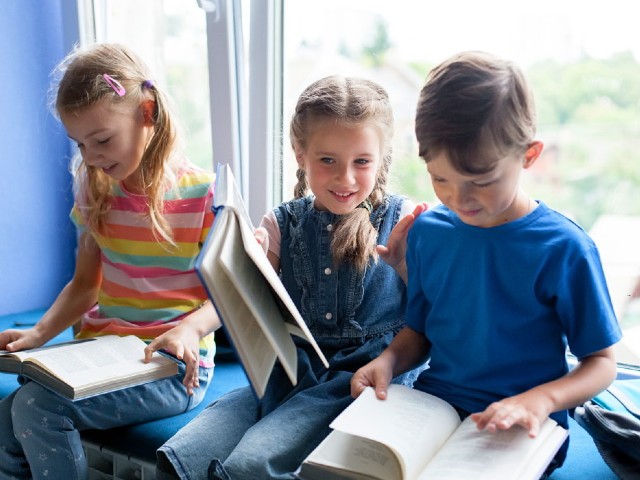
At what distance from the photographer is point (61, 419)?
1343mm

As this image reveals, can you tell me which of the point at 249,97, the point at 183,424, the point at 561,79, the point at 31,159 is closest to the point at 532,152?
the point at 561,79

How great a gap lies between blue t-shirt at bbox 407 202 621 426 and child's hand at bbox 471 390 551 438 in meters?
0.13

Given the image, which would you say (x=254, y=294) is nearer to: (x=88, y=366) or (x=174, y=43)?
(x=88, y=366)

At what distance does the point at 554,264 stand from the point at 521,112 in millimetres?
224

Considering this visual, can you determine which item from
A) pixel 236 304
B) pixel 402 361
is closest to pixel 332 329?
pixel 402 361

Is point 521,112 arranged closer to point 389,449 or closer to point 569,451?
point 389,449

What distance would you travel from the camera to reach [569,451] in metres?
1.29

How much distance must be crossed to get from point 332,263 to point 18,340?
69 cm

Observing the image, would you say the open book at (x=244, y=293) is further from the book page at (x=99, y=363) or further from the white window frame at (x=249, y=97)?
the white window frame at (x=249, y=97)

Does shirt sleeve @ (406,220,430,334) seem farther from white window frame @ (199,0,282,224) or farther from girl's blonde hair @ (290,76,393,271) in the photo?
white window frame @ (199,0,282,224)

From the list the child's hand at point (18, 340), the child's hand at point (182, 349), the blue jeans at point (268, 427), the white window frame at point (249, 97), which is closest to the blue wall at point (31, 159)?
the white window frame at point (249, 97)

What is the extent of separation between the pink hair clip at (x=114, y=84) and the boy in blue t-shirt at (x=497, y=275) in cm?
68

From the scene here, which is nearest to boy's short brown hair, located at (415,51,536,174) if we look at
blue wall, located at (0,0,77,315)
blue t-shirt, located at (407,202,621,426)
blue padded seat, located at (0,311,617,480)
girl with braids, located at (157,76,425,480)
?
blue t-shirt, located at (407,202,621,426)

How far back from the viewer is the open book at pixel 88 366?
4.15ft
